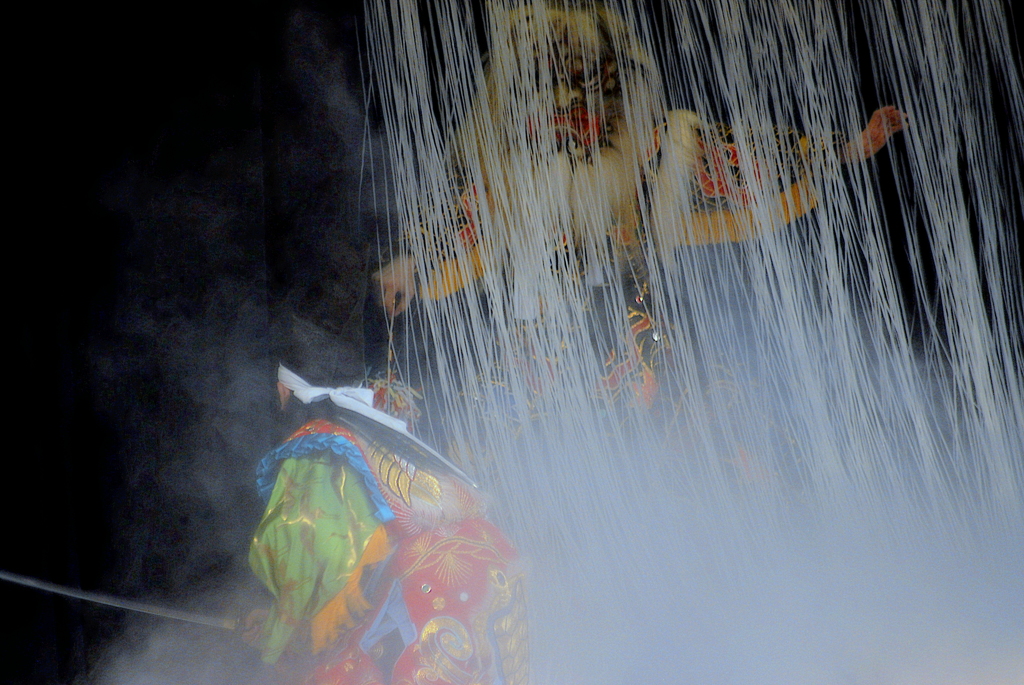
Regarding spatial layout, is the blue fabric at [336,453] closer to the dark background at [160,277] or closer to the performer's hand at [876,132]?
the dark background at [160,277]

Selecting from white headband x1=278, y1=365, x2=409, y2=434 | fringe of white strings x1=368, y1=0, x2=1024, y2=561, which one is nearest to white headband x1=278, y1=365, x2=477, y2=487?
white headband x1=278, y1=365, x2=409, y2=434

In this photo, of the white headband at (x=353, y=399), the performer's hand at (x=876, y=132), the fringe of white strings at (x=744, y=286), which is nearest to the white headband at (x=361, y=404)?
the white headband at (x=353, y=399)

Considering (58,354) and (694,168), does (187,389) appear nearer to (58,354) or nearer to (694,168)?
(58,354)

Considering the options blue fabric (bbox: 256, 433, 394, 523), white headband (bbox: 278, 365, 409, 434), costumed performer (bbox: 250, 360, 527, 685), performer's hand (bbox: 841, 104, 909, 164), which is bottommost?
costumed performer (bbox: 250, 360, 527, 685)

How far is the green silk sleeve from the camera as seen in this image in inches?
31.1

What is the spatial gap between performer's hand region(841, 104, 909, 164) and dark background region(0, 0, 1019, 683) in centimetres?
16

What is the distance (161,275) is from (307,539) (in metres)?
0.57

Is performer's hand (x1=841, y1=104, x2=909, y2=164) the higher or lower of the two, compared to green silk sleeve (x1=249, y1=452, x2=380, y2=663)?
higher

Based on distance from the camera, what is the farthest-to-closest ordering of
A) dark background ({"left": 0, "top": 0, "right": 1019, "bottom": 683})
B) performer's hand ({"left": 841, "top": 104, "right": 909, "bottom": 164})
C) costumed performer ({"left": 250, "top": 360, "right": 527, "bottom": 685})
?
performer's hand ({"left": 841, "top": 104, "right": 909, "bottom": 164}) < dark background ({"left": 0, "top": 0, "right": 1019, "bottom": 683}) < costumed performer ({"left": 250, "top": 360, "right": 527, "bottom": 685})

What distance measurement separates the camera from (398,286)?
110cm

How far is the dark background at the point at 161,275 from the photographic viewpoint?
954 mm

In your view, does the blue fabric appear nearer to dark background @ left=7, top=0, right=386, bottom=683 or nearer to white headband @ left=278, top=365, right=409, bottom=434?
white headband @ left=278, top=365, right=409, bottom=434

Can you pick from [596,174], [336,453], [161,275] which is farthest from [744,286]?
[161,275]

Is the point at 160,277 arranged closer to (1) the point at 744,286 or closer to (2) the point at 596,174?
(2) the point at 596,174
